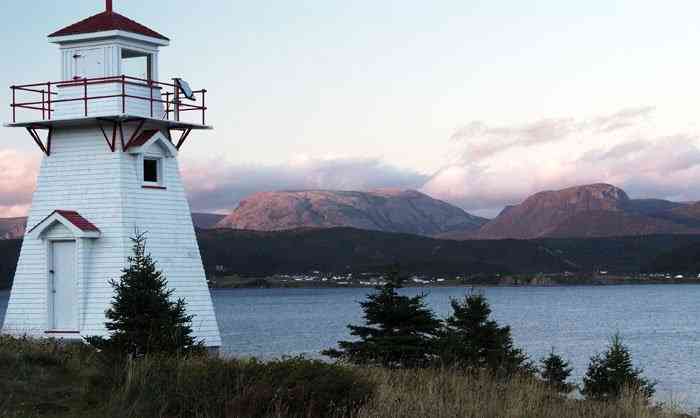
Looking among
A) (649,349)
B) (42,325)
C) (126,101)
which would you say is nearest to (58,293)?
(42,325)

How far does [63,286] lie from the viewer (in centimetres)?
2667

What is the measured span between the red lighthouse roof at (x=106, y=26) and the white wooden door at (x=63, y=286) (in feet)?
18.0

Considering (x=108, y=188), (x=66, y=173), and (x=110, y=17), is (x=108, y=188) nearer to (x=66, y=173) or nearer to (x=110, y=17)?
(x=66, y=173)

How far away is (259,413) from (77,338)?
1480cm

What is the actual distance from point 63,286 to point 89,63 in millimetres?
5814

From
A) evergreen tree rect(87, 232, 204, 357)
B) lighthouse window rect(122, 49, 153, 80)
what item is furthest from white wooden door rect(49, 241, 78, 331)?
evergreen tree rect(87, 232, 204, 357)

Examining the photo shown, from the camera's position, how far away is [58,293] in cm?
2670

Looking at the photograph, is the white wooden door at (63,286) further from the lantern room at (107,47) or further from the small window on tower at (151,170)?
the lantern room at (107,47)

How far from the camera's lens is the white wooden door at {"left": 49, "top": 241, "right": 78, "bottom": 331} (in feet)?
86.7

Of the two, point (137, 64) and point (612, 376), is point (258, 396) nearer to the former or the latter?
point (137, 64)

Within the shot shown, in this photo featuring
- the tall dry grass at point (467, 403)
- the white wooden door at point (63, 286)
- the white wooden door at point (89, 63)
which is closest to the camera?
the tall dry grass at point (467, 403)

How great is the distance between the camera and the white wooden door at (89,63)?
2673cm

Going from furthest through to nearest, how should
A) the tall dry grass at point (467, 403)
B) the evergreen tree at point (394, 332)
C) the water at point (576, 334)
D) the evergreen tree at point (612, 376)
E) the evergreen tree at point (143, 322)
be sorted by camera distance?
the water at point (576, 334), the evergreen tree at point (612, 376), the evergreen tree at point (394, 332), the evergreen tree at point (143, 322), the tall dry grass at point (467, 403)

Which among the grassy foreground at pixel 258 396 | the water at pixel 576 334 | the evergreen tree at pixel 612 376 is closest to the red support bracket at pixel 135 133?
the water at pixel 576 334
